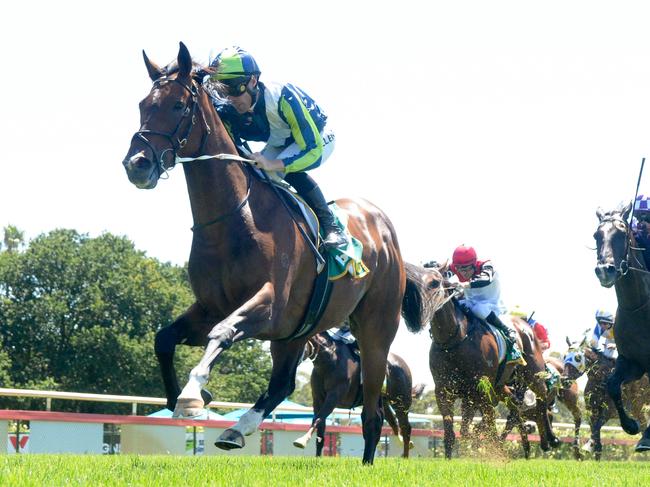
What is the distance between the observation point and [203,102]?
7246 millimetres

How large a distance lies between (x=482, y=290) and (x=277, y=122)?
7103 millimetres

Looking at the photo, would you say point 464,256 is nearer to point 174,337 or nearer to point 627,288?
point 627,288

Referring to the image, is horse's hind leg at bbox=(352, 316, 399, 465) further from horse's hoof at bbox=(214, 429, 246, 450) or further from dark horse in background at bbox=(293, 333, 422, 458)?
dark horse in background at bbox=(293, 333, 422, 458)

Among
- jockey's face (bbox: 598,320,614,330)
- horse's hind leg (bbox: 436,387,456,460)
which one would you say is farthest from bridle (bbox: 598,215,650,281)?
jockey's face (bbox: 598,320,614,330)

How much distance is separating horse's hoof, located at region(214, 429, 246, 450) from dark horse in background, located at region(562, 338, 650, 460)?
9.94 meters

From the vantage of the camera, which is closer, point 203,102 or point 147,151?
point 147,151

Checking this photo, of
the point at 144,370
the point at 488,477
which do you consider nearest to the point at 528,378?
the point at 488,477

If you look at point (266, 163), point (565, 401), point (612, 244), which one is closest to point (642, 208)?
point (612, 244)

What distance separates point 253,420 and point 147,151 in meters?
2.10

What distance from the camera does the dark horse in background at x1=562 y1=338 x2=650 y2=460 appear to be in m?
16.6

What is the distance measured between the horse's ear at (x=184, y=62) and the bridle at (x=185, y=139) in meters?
0.08

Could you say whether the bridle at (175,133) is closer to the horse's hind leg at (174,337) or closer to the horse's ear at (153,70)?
the horse's ear at (153,70)

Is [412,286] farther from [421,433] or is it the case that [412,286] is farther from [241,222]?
[421,433]

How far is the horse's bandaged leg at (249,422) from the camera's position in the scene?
694cm
